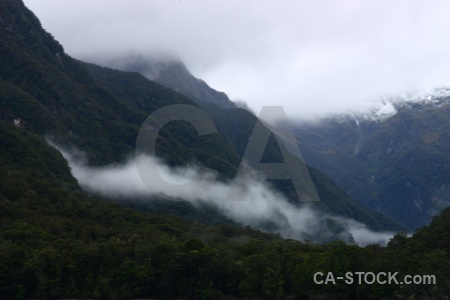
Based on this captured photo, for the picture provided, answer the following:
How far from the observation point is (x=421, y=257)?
6912cm

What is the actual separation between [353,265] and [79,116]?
129 meters

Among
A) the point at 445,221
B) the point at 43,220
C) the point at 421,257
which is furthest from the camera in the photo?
the point at 43,220

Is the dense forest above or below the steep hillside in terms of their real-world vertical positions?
below

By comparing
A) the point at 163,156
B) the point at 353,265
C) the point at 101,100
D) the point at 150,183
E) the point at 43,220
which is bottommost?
the point at 353,265

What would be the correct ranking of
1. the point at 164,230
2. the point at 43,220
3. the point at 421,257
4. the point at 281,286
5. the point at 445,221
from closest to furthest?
the point at 281,286 < the point at 421,257 < the point at 445,221 < the point at 43,220 < the point at 164,230

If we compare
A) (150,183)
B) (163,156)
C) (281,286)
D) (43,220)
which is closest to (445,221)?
(281,286)

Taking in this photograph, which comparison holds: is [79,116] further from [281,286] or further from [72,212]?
[281,286]

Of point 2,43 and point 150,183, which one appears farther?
point 2,43

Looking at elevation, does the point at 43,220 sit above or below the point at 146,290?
above

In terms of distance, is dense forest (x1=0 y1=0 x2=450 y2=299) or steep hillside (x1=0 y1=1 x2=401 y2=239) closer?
dense forest (x1=0 y1=0 x2=450 y2=299)

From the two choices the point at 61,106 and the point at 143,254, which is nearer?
the point at 143,254

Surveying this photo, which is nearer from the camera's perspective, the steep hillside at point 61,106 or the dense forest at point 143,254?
the dense forest at point 143,254

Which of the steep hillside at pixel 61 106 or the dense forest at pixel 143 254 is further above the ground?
the steep hillside at pixel 61 106

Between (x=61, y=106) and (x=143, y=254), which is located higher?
(x=61, y=106)
